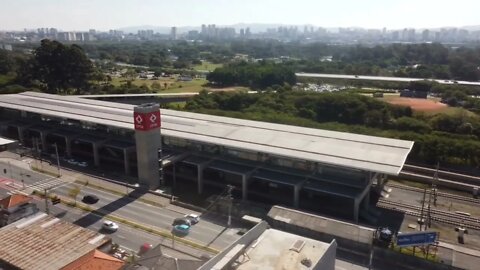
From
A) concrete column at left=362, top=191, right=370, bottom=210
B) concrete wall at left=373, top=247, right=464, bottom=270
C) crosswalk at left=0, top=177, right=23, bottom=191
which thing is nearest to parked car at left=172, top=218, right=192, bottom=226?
concrete wall at left=373, top=247, right=464, bottom=270

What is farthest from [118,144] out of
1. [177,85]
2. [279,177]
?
[177,85]

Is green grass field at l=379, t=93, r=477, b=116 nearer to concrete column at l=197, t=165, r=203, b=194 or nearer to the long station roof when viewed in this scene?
the long station roof

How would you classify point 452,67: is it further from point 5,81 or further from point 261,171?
point 5,81

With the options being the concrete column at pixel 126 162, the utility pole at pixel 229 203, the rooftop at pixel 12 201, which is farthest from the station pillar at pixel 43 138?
the utility pole at pixel 229 203

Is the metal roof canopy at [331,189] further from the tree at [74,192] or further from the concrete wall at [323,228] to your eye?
the tree at [74,192]

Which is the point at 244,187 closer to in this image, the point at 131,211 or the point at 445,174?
the point at 131,211

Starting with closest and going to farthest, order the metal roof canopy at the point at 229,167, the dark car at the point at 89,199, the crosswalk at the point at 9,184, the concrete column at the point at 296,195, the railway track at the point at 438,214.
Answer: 1. the railway track at the point at 438,214
2. the concrete column at the point at 296,195
3. the dark car at the point at 89,199
4. the metal roof canopy at the point at 229,167
5. the crosswalk at the point at 9,184
